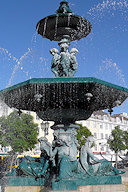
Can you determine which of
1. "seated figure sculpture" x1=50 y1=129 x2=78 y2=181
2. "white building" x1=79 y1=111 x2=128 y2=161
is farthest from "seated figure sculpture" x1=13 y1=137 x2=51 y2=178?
"white building" x1=79 y1=111 x2=128 y2=161

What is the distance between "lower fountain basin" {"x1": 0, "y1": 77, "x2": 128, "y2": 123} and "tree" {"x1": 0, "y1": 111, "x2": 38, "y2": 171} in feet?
76.0

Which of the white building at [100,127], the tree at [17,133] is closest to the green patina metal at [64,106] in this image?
the tree at [17,133]

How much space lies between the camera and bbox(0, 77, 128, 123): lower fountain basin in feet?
20.6

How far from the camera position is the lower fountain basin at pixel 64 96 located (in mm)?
6266

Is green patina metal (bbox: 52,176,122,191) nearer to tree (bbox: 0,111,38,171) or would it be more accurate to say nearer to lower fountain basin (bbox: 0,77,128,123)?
lower fountain basin (bbox: 0,77,128,123)

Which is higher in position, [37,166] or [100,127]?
[100,127]

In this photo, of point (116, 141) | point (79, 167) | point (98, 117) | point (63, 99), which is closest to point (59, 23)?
point (63, 99)

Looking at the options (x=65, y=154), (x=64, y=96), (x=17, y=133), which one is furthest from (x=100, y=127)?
(x=64, y=96)

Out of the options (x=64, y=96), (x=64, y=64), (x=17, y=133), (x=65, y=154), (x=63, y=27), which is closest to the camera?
(x=64, y=96)

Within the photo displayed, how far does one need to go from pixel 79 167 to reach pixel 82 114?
173cm

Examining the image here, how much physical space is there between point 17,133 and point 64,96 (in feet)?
88.8

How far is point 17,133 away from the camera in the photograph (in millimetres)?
32844

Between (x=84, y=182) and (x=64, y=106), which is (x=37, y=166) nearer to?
(x=84, y=182)

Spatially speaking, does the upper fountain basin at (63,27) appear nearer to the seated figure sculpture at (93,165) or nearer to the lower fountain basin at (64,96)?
the lower fountain basin at (64,96)
